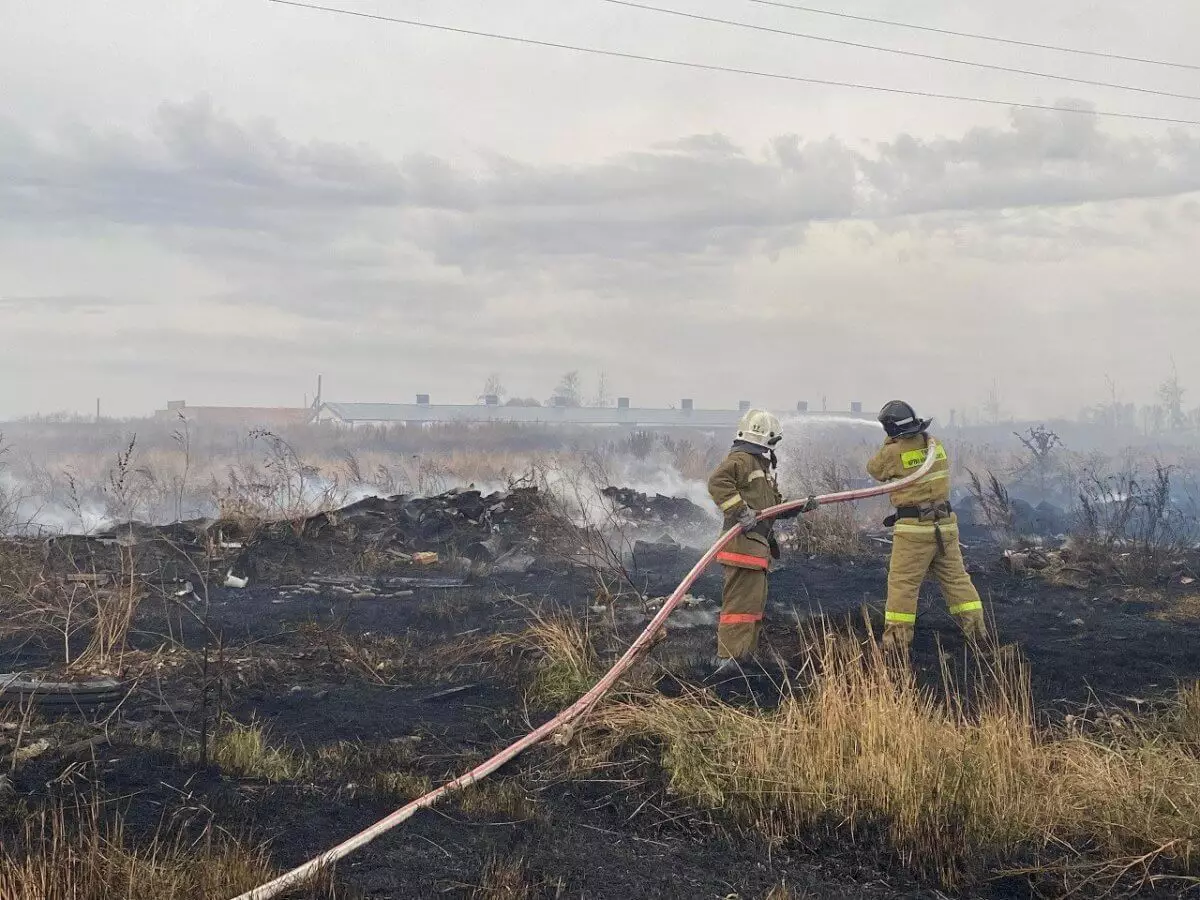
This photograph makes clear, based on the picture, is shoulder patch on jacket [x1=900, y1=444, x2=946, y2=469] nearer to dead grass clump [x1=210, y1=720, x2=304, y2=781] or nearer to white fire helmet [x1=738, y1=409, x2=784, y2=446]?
white fire helmet [x1=738, y1=409, x2=784, y2=446]

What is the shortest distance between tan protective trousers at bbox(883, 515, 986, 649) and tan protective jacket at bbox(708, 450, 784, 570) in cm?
97

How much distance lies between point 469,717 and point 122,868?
3077mm

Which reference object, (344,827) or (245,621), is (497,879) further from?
(245,621)

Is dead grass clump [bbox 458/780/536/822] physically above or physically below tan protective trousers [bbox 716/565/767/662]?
below

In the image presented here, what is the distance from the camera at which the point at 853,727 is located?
490 centimetres

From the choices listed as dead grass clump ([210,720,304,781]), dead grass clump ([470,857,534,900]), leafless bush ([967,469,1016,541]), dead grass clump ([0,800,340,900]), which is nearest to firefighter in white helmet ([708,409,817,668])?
dead grass clump ([210,720,304,781])

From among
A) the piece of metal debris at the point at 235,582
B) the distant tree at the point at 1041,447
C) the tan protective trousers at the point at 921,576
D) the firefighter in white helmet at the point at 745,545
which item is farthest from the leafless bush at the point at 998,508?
the piece of metal debris at the point at 235,582

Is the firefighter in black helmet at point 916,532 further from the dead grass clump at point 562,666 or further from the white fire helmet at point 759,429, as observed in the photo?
the dead grass clump at point 562,666

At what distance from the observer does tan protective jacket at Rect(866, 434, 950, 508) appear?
8109 millimetres

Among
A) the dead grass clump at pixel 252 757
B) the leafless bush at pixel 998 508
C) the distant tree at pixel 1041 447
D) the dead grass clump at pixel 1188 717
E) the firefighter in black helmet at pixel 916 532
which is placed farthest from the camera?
the distant tree at pixel 1041 447

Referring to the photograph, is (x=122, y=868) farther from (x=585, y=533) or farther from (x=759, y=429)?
(x=585, y=533)

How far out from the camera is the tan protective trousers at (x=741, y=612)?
7562mm

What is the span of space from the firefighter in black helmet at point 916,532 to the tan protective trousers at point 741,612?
1053mm

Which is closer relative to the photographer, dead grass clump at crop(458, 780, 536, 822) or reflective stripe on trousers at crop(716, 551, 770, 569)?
dead grass clump at crop(458, 780, 536, 822)
